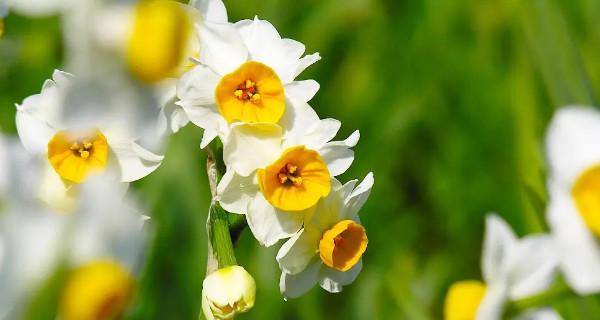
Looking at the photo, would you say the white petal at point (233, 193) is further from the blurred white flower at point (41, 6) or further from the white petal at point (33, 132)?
the blurred white flower at point (41, 6)

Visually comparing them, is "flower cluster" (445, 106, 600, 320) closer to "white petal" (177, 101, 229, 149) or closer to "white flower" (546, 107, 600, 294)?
"white flower" (546, 107, 600, 294)

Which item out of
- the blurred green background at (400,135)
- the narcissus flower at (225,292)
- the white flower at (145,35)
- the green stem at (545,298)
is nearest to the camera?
the white flower at (145,35)

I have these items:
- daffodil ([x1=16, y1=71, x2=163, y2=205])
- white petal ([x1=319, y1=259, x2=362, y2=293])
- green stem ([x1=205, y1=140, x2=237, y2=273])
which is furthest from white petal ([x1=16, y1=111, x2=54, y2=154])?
white petal ([x1=319, y1=259, x2=362, y2=293])

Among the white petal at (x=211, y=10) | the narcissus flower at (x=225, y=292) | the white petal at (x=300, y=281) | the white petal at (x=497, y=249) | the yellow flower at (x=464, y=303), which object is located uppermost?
the white petal at (x=497, y=249)

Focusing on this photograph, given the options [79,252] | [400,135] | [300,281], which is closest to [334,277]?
[300,281]

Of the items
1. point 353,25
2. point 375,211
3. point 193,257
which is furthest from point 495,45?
point 193,257

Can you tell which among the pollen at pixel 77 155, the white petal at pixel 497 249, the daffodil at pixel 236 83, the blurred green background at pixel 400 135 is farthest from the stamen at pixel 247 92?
the blurred green background at pixel 400 135

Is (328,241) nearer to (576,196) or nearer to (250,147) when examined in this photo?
(250,147)

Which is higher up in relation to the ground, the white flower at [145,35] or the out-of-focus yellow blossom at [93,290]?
the white flower at [145,35]
